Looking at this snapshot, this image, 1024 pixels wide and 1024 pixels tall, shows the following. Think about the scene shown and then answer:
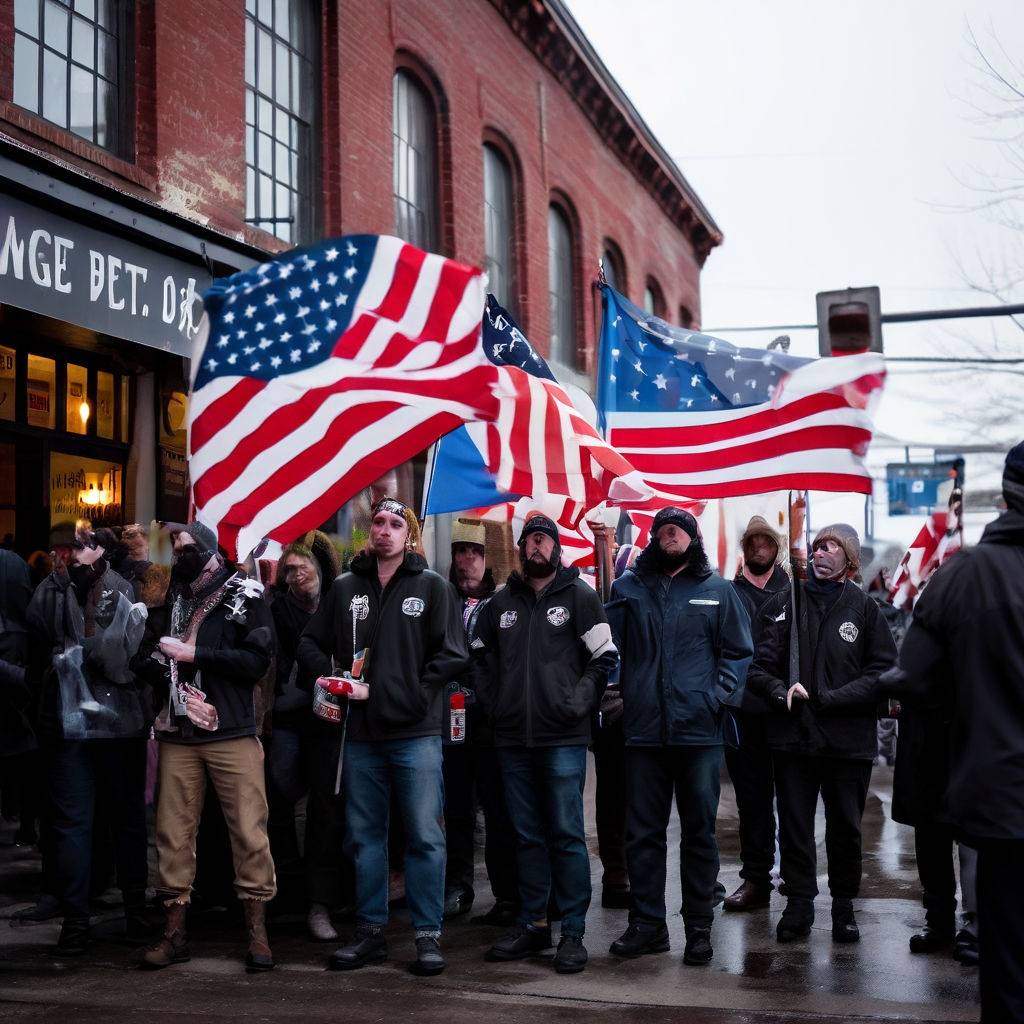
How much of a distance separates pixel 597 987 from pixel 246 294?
3.63 meters

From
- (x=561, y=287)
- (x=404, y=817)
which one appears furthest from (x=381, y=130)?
(x=404, y=817)

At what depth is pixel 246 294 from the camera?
271 inches

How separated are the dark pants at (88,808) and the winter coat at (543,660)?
195 centimetres

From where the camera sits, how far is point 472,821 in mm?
8469

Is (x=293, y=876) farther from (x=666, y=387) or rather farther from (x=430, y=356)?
(x=666, y=387)

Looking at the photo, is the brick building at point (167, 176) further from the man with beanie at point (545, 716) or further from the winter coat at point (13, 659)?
the man with beanie at point (545, 716)

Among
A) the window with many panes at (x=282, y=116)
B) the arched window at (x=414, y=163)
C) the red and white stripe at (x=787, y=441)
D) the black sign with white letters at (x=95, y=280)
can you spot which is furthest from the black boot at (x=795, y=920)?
the arched window at (x=414, y=163)

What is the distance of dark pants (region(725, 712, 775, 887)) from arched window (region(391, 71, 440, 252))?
9442 mm

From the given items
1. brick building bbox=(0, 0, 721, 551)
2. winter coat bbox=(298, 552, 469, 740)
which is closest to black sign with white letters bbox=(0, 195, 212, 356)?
brick building bbox=(0, 0, 721, 551)

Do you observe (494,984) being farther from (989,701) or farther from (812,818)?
(989,701)

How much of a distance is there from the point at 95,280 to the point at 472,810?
4985 mm

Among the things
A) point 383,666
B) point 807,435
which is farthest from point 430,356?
point 807,435

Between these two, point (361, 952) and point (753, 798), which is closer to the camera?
point (361, 952)

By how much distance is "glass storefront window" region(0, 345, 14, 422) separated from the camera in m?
11.0
